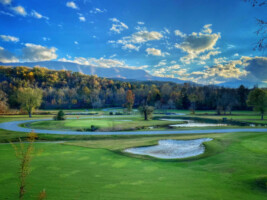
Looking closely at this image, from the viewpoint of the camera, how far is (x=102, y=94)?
12225 cm

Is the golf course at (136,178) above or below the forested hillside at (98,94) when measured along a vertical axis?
below

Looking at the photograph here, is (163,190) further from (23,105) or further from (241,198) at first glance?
(23,105)

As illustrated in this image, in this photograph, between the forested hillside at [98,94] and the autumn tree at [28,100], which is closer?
the autumn tree at [28,100]

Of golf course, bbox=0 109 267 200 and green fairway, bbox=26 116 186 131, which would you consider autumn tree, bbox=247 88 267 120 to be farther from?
golf course, bbox=0 109 267 200

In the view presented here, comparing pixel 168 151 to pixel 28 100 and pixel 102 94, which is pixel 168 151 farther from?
pixel 102 94

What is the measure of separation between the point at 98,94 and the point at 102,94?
5611 millimetres

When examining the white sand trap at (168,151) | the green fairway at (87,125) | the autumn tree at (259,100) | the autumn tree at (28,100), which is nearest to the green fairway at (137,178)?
the white sand trap at (168,151)

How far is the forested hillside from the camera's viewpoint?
90.2m

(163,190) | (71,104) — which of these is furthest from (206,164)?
(71,104)

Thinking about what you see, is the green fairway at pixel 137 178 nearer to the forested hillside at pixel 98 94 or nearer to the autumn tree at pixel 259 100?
the autumn tree at pixel 259 100

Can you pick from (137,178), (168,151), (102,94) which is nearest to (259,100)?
(168,151)

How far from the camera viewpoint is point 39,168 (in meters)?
8.94

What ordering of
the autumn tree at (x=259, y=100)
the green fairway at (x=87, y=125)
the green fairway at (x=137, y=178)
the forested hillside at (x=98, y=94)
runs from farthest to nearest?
the forested hillside at (x=98, y=94) → the autumn tree at (x=259, y=100) → the green fairway at (x=87, y=125) → the green fairway at (x=137, y=178)

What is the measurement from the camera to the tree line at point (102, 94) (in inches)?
3499
